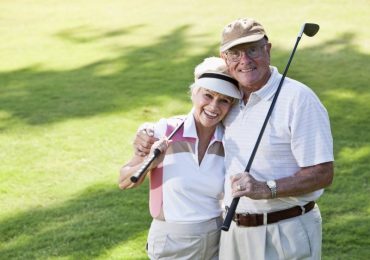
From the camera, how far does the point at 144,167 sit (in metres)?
2.95

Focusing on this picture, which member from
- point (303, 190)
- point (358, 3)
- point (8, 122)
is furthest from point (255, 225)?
point (358, 3)

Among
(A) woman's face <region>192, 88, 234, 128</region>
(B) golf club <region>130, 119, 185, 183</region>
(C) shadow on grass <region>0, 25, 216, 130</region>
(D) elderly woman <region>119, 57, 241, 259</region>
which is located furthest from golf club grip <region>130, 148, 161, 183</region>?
(C) shadow on grass <region>0, 25, 216, 130</region>

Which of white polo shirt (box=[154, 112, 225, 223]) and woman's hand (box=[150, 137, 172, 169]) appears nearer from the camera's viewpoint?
woman's hand (box=[150, 137, 172, 169])

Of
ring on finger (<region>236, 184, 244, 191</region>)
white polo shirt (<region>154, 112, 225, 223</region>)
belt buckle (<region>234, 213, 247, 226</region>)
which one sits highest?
ring on finger (<region>236, 184, 244, 191</region>)

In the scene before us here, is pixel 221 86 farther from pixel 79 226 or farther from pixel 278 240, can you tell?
pixel 79 226

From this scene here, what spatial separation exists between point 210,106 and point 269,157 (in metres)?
0.33

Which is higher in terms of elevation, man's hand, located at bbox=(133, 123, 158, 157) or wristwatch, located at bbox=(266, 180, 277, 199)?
man's hand, located at bbox=(133, 123, 158, 157)

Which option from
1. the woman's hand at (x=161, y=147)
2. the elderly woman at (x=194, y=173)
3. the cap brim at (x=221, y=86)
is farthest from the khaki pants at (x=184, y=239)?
the cap brim at (x=221, y=86)

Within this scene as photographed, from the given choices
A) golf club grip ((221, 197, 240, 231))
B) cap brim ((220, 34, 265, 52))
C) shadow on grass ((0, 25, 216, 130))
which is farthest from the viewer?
shadow on grass ((0, 25, 216, 130))

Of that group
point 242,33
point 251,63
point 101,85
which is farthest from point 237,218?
point 101,85

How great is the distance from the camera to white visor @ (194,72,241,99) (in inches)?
122

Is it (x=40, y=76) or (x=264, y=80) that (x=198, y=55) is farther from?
(x=264, y=80)

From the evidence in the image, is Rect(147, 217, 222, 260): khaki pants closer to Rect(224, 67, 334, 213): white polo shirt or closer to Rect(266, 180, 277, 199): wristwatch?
Rect(224, 67, 334, 213): white polo shirt

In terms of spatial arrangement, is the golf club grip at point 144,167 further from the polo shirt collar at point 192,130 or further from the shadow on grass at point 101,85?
the shadow on grass at point 101,85
